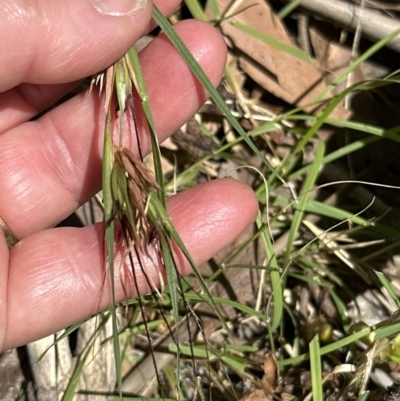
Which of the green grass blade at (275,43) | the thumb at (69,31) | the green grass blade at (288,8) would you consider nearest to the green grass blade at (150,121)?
the thumb at (69,31)

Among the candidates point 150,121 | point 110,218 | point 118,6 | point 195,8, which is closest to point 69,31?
point 118,6

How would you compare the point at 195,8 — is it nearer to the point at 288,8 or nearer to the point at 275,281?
the point at 288,8

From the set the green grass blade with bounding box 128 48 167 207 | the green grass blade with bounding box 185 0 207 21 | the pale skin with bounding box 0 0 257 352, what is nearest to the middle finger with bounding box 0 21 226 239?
the pale skin with bounding box 0 0 257 352

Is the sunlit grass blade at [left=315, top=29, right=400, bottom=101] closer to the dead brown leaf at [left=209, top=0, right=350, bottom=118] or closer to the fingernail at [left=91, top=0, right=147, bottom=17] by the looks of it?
the dead brown leaf at [left=209, top=0, right=350, bottom=118]

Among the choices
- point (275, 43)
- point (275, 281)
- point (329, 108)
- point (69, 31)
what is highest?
point (69, 31)

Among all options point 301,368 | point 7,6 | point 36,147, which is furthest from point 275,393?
point 7,6
